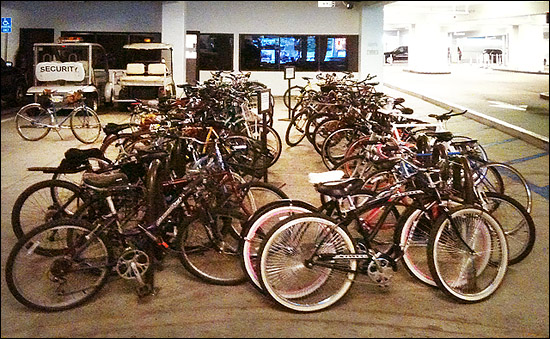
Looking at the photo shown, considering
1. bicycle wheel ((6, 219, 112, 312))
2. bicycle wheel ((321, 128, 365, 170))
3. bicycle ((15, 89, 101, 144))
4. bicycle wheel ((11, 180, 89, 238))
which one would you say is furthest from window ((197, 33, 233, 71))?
bicycle wheel ((6, 219, 112, 312))

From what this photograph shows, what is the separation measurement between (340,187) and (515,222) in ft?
5.22

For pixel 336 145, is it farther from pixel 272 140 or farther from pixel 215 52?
pixel 215 52

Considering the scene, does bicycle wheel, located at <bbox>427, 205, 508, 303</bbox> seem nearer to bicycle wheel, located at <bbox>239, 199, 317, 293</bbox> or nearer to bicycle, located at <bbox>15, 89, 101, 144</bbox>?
bicycle wheel, located at <bbox>239, 199, 317, 293</bbox>

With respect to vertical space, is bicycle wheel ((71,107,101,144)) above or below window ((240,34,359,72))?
below

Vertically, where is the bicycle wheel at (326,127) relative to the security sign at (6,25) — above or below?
below

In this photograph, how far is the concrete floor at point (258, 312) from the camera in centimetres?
296

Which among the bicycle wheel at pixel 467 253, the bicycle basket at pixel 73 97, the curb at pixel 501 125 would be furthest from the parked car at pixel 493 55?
the bicycle wheel at pixel 467 253

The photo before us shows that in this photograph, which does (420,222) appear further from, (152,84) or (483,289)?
(152,84)

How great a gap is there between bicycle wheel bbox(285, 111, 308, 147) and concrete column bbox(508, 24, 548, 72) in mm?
24466

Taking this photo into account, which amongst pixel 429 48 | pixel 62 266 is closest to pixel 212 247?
pixel 62 266

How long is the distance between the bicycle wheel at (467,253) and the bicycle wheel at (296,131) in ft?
17.2

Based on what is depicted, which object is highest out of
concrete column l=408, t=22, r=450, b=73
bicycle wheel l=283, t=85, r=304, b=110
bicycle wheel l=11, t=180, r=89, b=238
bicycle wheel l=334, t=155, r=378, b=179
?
concrete column l=408, t=22, r=450, b=73

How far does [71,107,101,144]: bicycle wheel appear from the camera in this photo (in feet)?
28.9

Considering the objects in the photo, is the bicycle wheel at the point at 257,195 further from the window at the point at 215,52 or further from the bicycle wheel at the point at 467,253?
the window at the point at 215,52
